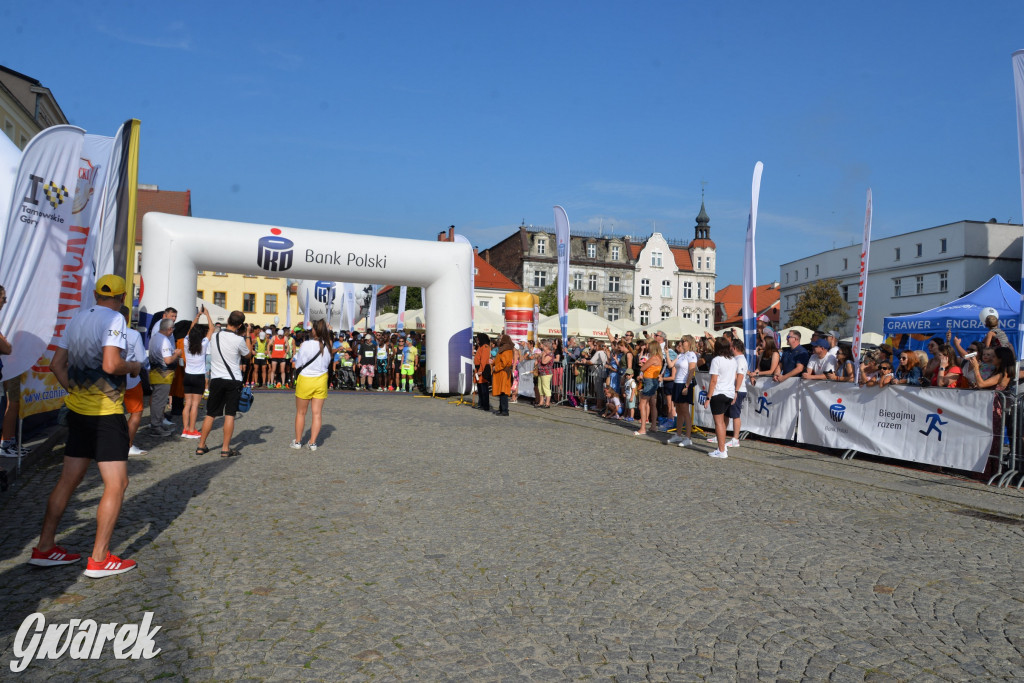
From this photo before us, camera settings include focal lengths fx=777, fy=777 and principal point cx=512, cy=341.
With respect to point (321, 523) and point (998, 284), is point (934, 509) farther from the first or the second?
point (998, 284)

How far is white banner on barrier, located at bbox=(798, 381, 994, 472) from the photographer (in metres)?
9.62

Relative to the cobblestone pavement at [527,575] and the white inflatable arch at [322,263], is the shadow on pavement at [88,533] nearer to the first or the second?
the cobblestone pavement at [527,575]

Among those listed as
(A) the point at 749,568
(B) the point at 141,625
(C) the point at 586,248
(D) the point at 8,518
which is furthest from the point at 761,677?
(C) the point at 586,248

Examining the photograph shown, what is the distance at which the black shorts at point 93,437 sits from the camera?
4.76 meters

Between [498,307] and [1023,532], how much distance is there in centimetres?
6810

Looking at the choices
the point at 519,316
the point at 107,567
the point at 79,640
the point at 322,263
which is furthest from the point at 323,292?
the point at 79,640

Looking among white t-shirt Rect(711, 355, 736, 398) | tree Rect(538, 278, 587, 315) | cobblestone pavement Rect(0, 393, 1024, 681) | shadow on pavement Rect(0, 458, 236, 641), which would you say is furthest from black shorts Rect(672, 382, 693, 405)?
tree Rect(538, 278, 587, 315)

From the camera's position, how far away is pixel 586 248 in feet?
263

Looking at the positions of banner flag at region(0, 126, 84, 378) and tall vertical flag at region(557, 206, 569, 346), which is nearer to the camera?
banner flag at region(0, 126, 84, 378)

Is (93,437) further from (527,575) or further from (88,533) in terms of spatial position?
(527,575)

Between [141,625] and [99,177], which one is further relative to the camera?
[99,177]

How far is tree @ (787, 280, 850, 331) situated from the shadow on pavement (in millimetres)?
54211

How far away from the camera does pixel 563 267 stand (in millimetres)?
20500

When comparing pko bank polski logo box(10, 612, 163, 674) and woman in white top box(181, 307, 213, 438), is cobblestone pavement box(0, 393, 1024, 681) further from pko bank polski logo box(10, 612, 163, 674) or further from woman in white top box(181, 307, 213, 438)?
woman in white top box(181, 307, 213, 438)
